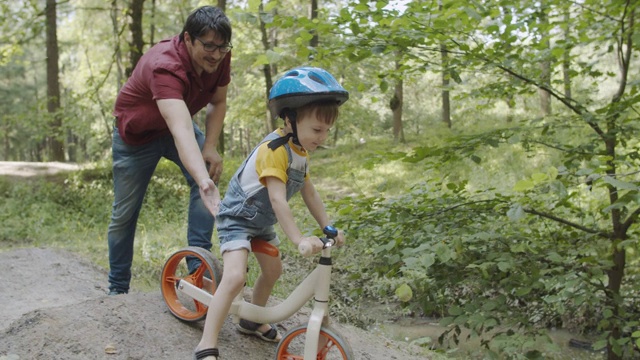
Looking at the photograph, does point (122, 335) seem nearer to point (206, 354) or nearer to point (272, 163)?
point (206, 354)

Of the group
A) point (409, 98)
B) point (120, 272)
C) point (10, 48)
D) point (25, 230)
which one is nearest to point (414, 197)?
point (120, 272)

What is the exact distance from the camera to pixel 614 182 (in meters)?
2.37

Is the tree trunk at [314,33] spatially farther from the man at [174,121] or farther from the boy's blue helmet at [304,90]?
the boy's blue helmet at [304,90]

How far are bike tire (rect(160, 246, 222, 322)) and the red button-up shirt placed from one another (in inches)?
32.3

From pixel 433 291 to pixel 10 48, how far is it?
39.8 ft

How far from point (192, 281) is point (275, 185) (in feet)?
3.68

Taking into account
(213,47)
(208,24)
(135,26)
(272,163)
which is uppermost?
(135,26)

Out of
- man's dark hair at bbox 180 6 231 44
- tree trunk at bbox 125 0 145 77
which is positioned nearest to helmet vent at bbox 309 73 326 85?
man's dark hair at bbox 180 6 231 44

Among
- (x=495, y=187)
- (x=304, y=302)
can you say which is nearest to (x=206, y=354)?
(x=304, y=302)

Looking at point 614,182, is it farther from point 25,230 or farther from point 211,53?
point 25,230

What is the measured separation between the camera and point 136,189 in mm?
3748

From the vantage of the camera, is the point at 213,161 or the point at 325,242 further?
the point at 213,161

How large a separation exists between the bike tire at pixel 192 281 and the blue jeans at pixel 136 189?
0.81 ft

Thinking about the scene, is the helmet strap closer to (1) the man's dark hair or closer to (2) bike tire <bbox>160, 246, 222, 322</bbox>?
(1) the man's dark hair
